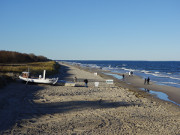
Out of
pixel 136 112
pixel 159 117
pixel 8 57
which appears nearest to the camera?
pixel 159 117

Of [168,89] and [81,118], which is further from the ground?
[81,118]

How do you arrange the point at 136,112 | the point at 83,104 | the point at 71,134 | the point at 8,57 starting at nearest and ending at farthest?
the point at 71,134 → the point at 136,112 → the point at 83,104 → the point at 8,57

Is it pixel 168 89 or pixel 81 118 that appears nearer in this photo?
pixel 81 118

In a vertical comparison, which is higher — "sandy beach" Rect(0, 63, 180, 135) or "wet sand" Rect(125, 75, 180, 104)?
"sandy beach" Rect(0, 63, 180, 135)

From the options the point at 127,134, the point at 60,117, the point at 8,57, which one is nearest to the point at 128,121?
the point at 127,134

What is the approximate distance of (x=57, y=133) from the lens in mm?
9562

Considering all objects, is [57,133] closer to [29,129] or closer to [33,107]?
[29,129]

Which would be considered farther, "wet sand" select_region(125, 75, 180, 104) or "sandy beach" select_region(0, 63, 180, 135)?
"wet sand" select_region(125, 75, 180, 104)

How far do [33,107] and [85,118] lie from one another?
3.99 meters

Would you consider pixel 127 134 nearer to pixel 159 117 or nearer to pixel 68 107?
pixel 159 117

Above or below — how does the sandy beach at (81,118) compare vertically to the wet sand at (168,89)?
above

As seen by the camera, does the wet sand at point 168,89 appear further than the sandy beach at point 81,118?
Yes

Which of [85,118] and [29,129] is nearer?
[29,129]

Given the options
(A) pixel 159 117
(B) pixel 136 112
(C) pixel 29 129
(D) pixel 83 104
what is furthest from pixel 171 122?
(C) pixel 29 129
